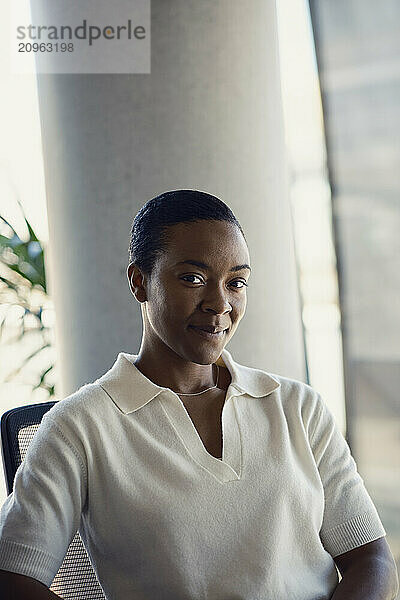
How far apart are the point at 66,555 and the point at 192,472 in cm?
34

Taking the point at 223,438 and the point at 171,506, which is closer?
the point at 171,506

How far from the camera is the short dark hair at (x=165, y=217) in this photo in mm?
1341

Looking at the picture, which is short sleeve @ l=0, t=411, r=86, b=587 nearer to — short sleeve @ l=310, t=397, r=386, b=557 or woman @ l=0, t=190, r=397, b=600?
woman @ l=0, t=190, r=397, b=600

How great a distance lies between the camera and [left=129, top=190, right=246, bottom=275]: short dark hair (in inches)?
52.8

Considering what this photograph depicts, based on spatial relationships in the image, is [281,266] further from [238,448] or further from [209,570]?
[209,570]

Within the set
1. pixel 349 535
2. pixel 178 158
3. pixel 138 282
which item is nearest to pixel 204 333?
pixel 138 282

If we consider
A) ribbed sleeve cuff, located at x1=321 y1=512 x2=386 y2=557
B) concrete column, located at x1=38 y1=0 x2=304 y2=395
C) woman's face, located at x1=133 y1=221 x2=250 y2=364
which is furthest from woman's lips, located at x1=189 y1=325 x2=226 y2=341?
concrete column, located at x1=38 y1=0 x2=304 y2=395

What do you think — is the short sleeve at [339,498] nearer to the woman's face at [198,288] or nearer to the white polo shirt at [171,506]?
the white polo shirt at [171,506]

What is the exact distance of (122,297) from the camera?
7.70ft

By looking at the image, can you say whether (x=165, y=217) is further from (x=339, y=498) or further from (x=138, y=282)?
(x=339, y=498)

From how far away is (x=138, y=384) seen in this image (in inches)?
53.5

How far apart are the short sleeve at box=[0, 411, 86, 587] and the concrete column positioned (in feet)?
3.64

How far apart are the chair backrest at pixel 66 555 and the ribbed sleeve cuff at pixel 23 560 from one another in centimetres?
26
